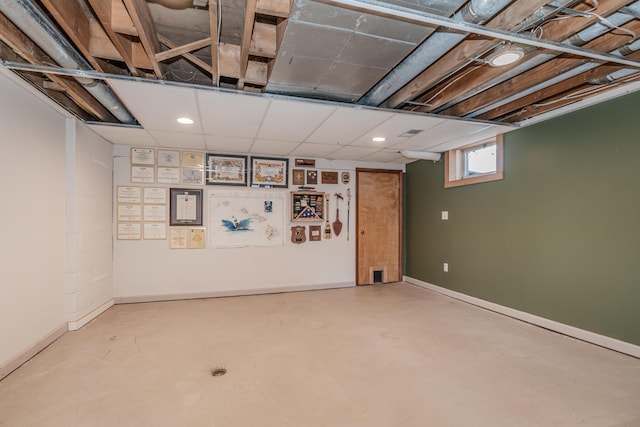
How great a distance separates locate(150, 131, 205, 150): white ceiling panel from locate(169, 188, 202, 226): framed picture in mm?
634

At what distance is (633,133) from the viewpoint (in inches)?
105

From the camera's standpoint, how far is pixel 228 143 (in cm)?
418

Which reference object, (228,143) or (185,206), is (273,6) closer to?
(228,143)

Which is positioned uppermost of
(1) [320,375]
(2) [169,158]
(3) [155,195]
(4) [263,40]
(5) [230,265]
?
(4) [263,40]

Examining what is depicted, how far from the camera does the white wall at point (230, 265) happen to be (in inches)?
169

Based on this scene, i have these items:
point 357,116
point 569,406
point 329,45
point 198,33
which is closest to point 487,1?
point 329,45

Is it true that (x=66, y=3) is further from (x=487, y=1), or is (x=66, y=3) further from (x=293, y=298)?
(x=293, y=298)

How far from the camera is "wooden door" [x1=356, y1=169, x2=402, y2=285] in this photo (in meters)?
5.46

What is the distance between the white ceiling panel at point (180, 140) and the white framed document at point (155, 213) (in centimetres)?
89

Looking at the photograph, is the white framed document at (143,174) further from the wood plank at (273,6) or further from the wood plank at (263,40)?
the wood plank at (273,6)

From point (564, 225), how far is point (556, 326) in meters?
1.07

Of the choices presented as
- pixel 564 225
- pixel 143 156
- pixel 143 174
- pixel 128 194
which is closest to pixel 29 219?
pixel 128 194

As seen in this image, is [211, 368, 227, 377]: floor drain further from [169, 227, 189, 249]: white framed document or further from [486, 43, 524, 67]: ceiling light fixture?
[486, 43, 524, 67]: ceiling light fixture

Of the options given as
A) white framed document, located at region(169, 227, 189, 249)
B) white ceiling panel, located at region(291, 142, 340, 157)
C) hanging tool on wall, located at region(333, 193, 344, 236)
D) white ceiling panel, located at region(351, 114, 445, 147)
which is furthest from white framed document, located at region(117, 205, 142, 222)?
white ceiling panel, located at region(351, 114, 445, 147)
